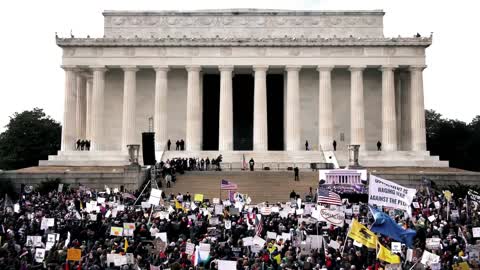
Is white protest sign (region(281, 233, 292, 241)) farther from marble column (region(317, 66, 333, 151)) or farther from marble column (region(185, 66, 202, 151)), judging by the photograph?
marble column (region(185, 66, 202, 151))

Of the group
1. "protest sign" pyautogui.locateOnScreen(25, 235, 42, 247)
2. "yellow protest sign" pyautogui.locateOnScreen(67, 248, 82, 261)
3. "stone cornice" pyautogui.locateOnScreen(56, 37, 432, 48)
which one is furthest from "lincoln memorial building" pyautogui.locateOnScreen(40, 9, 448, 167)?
"yellow protest sign" pyautogui.locateOnScreen(67, 248, 82, 261)

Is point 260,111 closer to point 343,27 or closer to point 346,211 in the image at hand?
point 343,27

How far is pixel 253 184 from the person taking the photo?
169ft

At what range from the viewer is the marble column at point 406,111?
73.9m

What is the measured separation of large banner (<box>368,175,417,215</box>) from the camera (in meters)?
24.1

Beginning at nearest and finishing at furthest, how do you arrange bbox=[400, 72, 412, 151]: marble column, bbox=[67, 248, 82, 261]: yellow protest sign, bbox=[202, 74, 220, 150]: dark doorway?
bbox=[67, 248, 82, 261]: yellow protest sign < bbox=[400, 72, 412, 151]: marble column < bbox=[202, 74, 220, 150]: dark doorway

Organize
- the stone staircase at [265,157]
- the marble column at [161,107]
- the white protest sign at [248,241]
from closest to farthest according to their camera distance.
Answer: the white protest sign at [248,241]
the stone staircase at [265,157]
the marble column at [161,107]

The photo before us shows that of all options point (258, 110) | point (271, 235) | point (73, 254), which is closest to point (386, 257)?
point (271, 235)

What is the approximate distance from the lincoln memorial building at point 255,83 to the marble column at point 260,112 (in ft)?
0.39

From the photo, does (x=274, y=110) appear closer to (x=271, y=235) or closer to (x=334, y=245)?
(x=271, y=235)

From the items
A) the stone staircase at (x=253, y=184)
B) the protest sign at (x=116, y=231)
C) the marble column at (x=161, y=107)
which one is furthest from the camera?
the marble column at (x=161, y=107)

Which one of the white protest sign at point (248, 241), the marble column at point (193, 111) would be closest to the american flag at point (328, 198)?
the white protest sign at point (248, 241)

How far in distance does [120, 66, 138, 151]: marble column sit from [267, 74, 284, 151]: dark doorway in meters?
17.8

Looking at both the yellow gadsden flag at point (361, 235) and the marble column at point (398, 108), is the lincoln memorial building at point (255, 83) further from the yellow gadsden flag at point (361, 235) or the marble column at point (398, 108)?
the yellow gadsden flag at point (361, 235)
